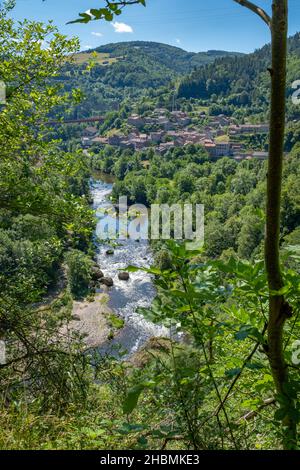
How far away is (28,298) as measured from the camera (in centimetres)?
390

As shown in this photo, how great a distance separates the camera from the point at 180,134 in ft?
266

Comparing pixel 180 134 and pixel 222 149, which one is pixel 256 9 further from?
pixel 180 134

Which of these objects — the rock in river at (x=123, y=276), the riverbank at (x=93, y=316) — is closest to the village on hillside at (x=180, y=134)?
the rock in river at (x=123, y=276)

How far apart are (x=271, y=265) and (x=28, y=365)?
8.45 feet

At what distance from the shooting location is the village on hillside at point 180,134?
7050cm


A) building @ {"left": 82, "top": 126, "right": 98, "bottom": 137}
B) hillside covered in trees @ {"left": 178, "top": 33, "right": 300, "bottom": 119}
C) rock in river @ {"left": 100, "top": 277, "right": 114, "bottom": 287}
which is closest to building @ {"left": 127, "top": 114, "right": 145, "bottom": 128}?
building @ {"left": 82, "top": 126, "right": 98, "bottom": 137}

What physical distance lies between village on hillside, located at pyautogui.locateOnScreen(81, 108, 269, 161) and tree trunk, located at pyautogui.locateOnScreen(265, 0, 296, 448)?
199ft

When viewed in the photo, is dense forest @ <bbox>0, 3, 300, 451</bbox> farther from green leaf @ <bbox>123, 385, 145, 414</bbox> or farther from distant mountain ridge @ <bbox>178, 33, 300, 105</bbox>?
distant mountain ridge @ <bbox>178, 33, 300, 105</bbox>

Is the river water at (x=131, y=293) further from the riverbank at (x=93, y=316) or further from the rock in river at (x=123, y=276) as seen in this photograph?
the riverbank at (x=93, y=316)

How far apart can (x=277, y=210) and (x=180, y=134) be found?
8308 cm

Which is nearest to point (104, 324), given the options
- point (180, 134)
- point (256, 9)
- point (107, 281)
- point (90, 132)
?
point (256, 9)

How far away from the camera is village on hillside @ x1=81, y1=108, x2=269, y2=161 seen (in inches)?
2776

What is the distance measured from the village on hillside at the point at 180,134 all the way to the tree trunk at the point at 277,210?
60592 mm
